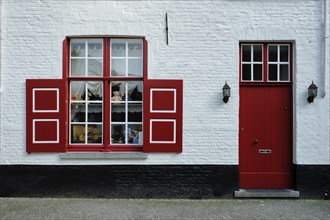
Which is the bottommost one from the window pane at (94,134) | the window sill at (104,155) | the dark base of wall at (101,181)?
the dark base of wall at (101,181)

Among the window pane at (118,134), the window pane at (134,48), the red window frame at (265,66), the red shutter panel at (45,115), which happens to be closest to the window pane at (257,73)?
the red window frame at (265,66)

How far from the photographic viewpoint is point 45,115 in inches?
270

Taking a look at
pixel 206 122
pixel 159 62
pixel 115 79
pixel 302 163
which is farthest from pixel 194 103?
pixel 302 163

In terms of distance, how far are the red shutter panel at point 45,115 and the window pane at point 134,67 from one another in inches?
55.8

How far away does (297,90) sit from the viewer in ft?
22.6

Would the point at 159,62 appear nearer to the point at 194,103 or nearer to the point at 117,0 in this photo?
the point at 194,103

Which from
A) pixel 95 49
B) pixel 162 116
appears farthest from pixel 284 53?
pixel 95 49

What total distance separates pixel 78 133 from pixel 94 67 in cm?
146

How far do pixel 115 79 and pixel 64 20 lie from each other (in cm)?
162

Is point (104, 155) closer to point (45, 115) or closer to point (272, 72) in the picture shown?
point (45, 115)

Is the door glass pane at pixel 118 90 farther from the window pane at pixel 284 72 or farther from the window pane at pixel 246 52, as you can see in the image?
the window pane at pixel 284 72

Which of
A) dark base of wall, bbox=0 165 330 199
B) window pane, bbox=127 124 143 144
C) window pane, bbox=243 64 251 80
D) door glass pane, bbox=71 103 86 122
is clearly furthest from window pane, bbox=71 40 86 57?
window pane, bbox=243 64 251 80

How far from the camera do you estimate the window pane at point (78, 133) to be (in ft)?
23.1

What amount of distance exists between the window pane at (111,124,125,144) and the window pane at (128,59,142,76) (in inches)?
45.2
